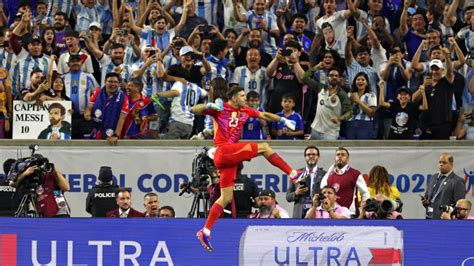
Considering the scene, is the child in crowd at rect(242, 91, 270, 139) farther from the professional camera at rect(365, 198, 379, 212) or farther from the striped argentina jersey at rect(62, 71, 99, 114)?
the professional camera at rect(365, 198, 379, 212)

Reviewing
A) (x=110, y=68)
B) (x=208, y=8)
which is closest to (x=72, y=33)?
(x=110, y=68)

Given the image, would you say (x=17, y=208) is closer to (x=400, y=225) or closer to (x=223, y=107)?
(x=223, y=107)

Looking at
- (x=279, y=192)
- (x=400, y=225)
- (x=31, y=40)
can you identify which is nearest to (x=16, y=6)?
(x=31, y=40)

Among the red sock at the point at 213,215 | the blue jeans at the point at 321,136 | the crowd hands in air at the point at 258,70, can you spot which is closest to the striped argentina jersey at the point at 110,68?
the crowd hands in air at the point at 258,70

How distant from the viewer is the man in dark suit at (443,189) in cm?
2048

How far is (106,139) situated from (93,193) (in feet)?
8.62

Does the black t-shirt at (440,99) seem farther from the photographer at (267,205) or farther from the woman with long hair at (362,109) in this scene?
the photographer at (267,205)

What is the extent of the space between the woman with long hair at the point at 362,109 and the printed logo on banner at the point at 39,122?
4160 millimetres

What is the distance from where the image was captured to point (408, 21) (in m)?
24.5

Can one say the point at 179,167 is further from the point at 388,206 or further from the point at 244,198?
the point at 388,206

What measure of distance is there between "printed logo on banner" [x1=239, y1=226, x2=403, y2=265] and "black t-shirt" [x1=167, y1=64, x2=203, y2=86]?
199 inches

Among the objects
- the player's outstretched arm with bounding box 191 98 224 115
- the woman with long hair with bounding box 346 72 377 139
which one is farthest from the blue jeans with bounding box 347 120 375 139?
the player's outstretched arm with bounding box 191 98 224 115

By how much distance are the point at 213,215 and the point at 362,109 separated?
5.23 m

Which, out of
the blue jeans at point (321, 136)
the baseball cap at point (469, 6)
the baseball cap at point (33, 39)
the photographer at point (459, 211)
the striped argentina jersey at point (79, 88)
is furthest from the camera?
the baseball cap at point (469, 6)
